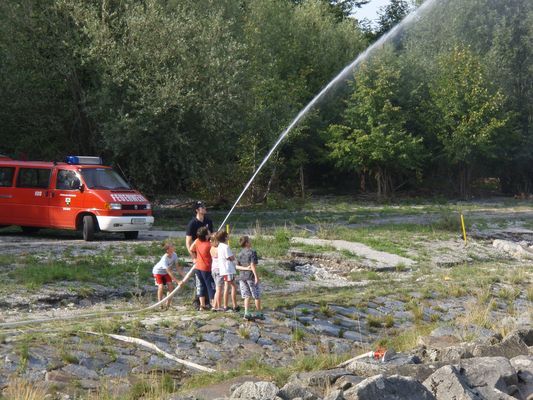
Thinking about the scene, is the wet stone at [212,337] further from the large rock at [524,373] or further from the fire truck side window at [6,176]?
the fire truck side window at [6,176]

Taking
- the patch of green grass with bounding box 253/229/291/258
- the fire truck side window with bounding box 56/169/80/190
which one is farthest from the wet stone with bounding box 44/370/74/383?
the fire truck side window with bounding box 56/169/80/190

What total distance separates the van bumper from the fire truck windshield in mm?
1168

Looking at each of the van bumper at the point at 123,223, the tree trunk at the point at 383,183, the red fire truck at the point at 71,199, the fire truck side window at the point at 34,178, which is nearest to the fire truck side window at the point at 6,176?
the red fire truck at the point at 71,199

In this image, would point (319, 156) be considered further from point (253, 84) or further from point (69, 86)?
point (69, 86)

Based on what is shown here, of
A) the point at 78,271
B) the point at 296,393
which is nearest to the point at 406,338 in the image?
the point at 296,393

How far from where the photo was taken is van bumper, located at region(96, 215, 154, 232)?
25.1m

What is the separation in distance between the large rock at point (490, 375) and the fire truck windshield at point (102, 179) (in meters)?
16.4

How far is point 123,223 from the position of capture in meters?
25.3

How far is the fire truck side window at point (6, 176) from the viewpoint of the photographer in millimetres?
26875

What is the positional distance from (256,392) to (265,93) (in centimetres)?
3585

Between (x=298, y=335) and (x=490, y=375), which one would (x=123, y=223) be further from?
(x=490, y=375)

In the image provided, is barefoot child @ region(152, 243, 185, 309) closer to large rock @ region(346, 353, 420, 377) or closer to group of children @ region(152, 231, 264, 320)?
group of children @ region(152, 231, 264, 320)

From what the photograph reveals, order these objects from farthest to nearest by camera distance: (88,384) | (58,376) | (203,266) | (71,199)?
1. (71,199)
2. (203,266)
3. (58,376)
4. (88,384)

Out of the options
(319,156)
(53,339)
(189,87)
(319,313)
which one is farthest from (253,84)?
(53,339)
